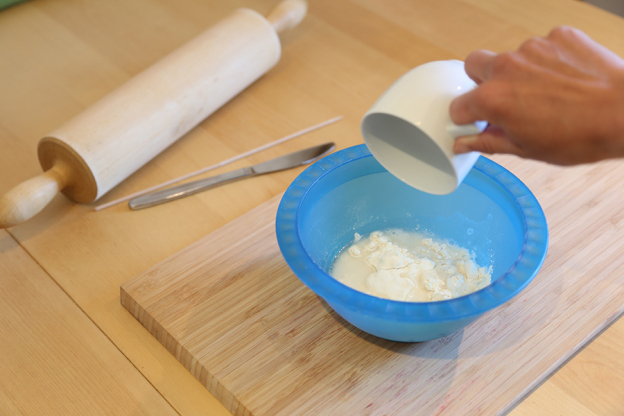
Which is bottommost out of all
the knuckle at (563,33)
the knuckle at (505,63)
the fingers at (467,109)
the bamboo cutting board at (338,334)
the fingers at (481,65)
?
the bamboo cutting board at (338,334)

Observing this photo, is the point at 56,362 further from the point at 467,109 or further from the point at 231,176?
the point at 467,109

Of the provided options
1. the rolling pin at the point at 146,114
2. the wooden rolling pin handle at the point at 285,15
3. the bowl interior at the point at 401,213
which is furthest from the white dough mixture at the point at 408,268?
the wooden rolling pin handle at the point at 285,15

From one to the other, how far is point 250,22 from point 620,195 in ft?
2.37

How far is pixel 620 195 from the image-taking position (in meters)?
0.89

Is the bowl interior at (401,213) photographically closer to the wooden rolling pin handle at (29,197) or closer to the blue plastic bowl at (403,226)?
the blue plastic bowl at (403,226)

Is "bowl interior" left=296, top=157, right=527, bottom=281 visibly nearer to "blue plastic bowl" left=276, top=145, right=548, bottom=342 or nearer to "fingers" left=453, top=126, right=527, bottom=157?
"blue plastic bowl" left=276, top=145, right=548, bottom=342

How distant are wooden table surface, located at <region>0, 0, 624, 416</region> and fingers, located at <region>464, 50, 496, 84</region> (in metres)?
0.38

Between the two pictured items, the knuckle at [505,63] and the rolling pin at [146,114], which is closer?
the knuckle at [505,63]

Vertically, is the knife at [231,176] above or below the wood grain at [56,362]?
above

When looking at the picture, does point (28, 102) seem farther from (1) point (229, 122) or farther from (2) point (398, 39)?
(2) point (398, 39)

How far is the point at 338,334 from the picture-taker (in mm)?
715

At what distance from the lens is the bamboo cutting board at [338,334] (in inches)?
25.8

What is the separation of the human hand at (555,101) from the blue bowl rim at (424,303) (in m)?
0.14

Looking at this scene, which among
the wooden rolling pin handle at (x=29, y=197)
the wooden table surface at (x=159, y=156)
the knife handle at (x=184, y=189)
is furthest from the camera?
the knife handle at (x=184, y=189)
